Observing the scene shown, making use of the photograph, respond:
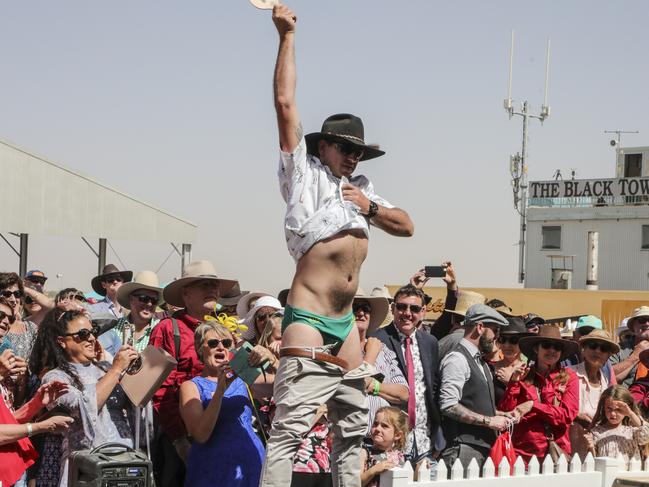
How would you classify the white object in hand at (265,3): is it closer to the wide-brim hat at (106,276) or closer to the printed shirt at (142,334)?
the printed shirt at (142,334)

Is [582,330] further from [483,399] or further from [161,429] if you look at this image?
[161,429]

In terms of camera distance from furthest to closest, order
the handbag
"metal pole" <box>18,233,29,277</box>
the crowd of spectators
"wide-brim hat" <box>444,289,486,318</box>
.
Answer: "metal pole" <box>18,233,29,277</box>, "wide-brim hat" <box>444,289,486,318</box>, the handbag, the crowd of spectators

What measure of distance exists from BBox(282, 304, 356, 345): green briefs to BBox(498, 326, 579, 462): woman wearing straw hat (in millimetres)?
2883

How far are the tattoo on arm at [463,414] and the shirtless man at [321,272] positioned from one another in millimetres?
2249

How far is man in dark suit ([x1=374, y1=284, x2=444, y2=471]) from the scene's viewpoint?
7.89 metres

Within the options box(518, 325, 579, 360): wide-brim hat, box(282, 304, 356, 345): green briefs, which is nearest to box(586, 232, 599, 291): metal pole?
box(518, 325, 579, 360): wide-brim hat

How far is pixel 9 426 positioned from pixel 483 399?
3.49 m

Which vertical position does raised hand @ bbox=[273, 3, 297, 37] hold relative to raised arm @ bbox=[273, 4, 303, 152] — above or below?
above

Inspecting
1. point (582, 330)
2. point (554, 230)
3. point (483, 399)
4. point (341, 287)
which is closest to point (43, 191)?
point (582, 330)

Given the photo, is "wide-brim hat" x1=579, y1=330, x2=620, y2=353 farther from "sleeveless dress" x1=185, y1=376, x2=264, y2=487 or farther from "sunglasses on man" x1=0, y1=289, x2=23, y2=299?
"sunglasses on man" x1=0, y1=289, x2=23, y2=299

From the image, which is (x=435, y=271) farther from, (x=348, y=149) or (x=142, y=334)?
(x=348, y=149)

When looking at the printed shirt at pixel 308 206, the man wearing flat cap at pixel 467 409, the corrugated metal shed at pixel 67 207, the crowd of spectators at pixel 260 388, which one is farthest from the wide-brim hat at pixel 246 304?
the corrugated metal shed at pixel 67 207

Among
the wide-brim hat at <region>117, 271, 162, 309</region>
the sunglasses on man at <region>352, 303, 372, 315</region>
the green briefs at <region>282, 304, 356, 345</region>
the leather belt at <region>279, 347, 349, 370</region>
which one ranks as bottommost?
the leather belt at <region>279, 347, 349, 370</region>

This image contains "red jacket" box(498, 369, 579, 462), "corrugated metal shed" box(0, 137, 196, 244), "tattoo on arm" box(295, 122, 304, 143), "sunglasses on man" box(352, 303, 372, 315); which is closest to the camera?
"tattoo on arm" box(295, 122, 304, 143)
